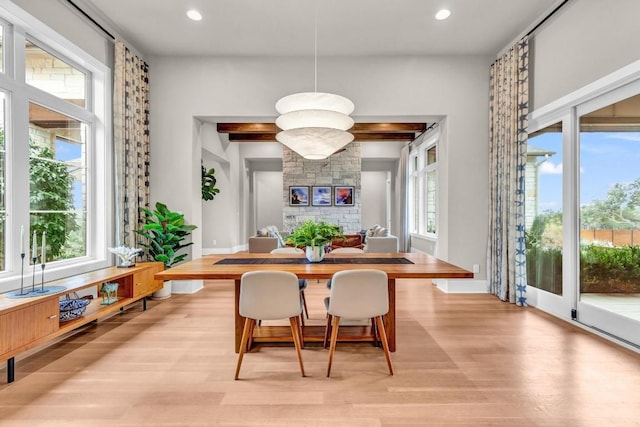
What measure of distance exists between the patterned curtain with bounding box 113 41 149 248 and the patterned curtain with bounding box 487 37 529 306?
4642mm

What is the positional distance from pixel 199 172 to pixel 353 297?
351cm

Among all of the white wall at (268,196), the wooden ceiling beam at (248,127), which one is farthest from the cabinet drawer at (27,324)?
the white wall at (268,196)

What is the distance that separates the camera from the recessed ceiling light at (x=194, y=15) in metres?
3.66

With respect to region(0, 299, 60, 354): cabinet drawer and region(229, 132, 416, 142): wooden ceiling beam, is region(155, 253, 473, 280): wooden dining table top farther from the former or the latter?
region(229, 132, 416, 142): wooden ceiling beam

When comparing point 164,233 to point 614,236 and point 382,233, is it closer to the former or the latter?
point 382,233

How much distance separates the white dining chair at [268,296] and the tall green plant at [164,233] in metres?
2.40

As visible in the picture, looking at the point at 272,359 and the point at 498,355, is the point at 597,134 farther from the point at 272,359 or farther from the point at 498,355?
the point at 272,359

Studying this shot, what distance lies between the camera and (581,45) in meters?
3.21

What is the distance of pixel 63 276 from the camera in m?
3.31

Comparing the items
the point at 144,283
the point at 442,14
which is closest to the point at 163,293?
the point at 144,283

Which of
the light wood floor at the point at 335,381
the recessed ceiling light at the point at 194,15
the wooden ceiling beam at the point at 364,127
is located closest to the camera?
the light wood floor at the point at 335,381

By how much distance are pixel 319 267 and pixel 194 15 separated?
124 inches

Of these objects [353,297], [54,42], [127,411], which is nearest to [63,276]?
[127,411]

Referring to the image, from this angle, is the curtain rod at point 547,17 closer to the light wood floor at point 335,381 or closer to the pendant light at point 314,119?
the pendant light at point 314,119
